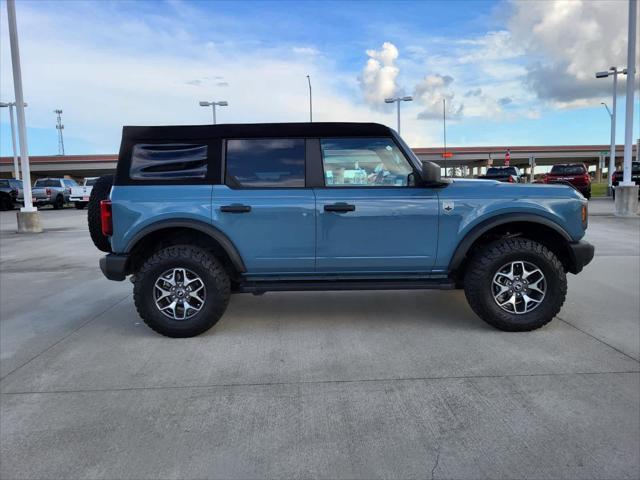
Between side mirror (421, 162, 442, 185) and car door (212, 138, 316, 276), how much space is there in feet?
3.30

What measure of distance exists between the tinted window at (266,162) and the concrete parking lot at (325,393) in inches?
55.8

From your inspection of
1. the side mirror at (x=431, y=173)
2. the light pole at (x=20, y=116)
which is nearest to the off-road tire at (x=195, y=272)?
the side mirror at (x=431, y=173)

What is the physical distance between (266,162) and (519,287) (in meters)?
2.58

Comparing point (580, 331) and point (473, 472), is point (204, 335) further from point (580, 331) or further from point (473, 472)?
point (580, 331)

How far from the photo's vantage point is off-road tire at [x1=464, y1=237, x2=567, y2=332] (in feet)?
14.9

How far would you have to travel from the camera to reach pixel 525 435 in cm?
286

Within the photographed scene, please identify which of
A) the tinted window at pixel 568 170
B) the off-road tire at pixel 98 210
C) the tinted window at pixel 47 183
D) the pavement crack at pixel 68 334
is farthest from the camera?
the tinted window at pixel 47 183

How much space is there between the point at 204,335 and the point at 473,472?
9.39 ft

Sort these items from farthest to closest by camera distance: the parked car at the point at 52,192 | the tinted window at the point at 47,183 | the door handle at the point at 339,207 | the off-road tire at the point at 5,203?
the tinted window at the point at 47,183
the off-road tire at the point at 5,203
the parked car at the point at 52,192
the door handle at the point at 339,207

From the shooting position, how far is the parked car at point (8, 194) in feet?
84.4

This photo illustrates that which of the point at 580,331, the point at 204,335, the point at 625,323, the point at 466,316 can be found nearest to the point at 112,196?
the point at 204,335

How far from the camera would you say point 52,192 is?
26.1 m

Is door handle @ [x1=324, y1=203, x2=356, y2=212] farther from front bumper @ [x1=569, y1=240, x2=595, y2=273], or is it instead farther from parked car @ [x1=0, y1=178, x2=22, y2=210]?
parked car @ [x1=0, y1=178, x2=22, y2=210]

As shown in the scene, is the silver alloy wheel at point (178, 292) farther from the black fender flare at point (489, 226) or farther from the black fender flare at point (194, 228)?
the black fender flare at point (489, 226)
